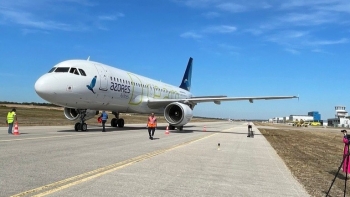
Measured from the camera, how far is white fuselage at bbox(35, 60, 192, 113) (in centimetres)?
2097

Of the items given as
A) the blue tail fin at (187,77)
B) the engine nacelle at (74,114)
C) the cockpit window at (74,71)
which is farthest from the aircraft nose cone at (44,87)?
the blue tail fin at (187,77)

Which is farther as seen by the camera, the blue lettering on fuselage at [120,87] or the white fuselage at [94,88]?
the blue lettering on fuselage at [120,87]

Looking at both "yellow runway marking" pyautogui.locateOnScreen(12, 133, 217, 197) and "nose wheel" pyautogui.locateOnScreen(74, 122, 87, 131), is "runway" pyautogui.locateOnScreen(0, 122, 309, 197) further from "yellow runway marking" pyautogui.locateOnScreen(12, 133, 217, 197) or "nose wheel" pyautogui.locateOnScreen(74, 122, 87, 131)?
"nose wheel" pyautogui.locateOnScreen(74, 122, 87, 131)

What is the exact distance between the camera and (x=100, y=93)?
2427 cm

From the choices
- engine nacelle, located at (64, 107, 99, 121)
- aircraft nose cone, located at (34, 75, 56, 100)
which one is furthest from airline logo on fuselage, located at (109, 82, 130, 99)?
aircraft nose cone, located at (34, 75, 56, 100)

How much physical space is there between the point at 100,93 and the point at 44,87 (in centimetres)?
458

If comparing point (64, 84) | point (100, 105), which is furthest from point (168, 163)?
point (100, 105)

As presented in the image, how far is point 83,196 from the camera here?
18.5 feet

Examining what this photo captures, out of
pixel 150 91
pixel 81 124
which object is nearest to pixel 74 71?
pixel 81 124

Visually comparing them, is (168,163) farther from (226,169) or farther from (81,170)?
(81,170)

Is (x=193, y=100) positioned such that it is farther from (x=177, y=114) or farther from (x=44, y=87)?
(x=44, y=87)

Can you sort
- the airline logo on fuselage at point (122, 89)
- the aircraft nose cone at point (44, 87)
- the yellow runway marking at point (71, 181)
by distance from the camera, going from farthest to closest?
the airline logo on fuselage at point (122, 89) < the aircraft nose cone at point (44, 87) < the yellow runway marking at point (71, 181)

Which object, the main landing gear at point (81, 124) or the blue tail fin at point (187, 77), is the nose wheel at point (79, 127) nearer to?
the main landing gear at point (81, 124)

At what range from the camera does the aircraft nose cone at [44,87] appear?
2043 centimetres
